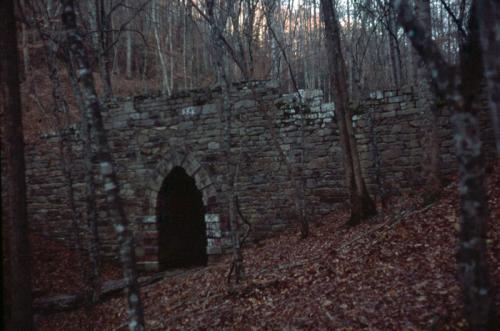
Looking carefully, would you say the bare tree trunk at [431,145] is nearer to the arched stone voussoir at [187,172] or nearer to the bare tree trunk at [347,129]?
the bare tree trunk at [347,129]

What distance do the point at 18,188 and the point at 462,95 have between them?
217 inches

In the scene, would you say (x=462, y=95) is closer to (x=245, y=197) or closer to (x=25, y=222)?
(x=25, y=222)

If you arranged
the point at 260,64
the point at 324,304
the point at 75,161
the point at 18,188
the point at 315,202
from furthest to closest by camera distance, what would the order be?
the point at 260,64, the point at 75,161, the point at 315,202, the point at 18,188, the point at 324,304

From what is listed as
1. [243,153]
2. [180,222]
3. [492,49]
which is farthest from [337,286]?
[180,222]

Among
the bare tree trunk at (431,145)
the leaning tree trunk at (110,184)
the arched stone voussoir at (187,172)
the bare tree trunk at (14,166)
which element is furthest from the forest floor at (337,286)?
the arched stone voussoir at (187,172)

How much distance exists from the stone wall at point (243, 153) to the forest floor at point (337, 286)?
3.09 ft

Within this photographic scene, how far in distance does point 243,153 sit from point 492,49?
279 inches

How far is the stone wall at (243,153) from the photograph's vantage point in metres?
8.98

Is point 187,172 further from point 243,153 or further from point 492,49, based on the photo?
point 492,49

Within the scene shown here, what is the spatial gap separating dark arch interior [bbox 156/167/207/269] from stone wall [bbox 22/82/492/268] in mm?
289

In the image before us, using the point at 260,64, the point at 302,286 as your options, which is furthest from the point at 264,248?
the point at 260,64

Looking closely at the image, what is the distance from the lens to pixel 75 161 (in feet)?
36.3

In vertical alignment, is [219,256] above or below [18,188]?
below

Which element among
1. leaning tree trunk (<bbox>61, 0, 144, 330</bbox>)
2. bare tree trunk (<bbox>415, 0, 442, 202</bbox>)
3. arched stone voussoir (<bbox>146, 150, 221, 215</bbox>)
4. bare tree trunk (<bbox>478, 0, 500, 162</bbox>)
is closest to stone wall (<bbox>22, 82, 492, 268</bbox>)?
arched stone voussoir (<bbox>146, 150, 221, 215</bbox>)
